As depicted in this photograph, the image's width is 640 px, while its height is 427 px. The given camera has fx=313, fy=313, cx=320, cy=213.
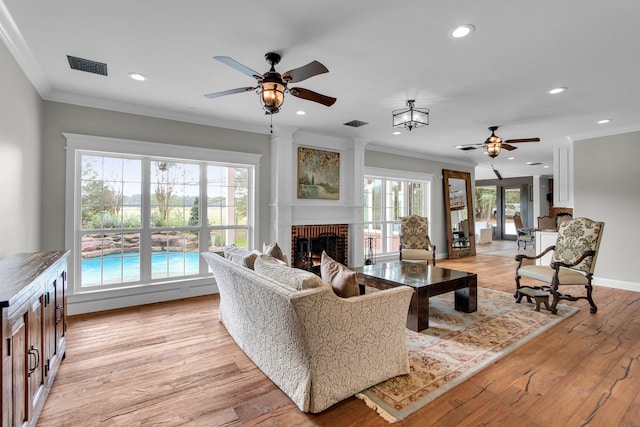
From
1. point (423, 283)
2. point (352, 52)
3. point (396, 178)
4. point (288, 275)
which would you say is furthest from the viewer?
point (396, 178)

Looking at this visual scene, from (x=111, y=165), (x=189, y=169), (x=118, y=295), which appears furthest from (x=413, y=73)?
(x=118, y=295)

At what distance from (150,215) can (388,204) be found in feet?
16.6

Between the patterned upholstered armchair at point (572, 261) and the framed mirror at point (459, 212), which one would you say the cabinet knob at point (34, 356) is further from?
→ the framed mirror at point (459, 212)

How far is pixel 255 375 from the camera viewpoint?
98.9 inches

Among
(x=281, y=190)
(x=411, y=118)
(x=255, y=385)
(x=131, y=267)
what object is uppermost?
(x=411, y=118)

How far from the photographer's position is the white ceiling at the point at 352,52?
220 cm

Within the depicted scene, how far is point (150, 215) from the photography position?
14.5 ft

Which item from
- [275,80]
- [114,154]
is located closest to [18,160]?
[114,154]

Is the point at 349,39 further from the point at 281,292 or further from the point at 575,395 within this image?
the point at 575,395

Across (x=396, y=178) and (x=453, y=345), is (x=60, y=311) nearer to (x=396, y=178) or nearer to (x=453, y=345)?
(x=453, y=345)

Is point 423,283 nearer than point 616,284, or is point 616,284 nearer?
point 423,283

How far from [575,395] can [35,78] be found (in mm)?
5505

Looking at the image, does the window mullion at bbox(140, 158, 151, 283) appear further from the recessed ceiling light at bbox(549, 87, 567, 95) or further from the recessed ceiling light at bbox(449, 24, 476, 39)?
the recessed ceiling light at bbox(549, 87, 567, 95)

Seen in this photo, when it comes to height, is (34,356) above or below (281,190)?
below
